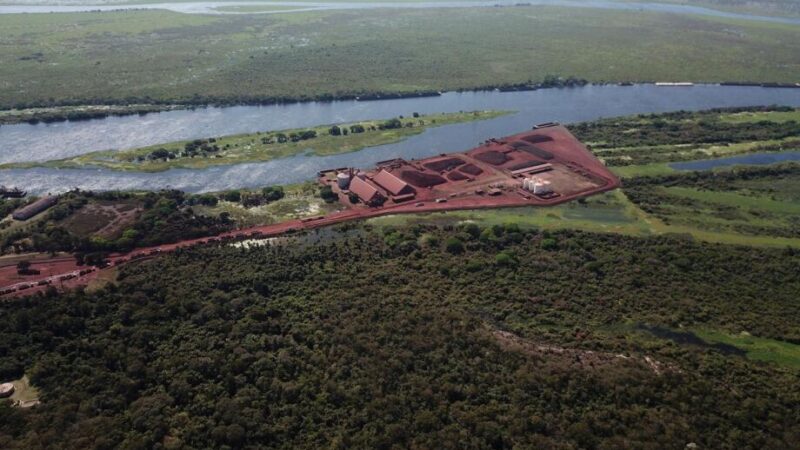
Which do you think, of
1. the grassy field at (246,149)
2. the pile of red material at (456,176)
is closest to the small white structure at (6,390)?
the grassy field at (246,149)

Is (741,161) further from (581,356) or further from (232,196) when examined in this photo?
(232,196)

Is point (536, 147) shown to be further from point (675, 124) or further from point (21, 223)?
point (21, 223)

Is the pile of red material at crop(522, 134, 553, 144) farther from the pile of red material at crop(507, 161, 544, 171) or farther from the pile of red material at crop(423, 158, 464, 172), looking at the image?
the pile of red material at crop(423, 158, 464, 172)

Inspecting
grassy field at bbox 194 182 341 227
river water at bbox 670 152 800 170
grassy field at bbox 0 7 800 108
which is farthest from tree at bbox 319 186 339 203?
river water at bbox 670 152 800 170

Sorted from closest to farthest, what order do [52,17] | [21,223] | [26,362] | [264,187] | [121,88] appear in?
1. [26,362]
2. [21,223]
3. [264,187]
4. [121,88]
5. [52,17]

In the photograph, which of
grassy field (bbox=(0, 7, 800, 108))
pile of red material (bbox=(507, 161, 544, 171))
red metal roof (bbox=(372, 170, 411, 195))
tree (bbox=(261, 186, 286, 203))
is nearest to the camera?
tree (bbox=(261, 186, 286, 203))

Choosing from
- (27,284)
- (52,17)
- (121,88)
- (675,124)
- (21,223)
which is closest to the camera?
(27,284)

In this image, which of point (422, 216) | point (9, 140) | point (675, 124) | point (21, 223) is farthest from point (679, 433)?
Answer: point (9, 140)
